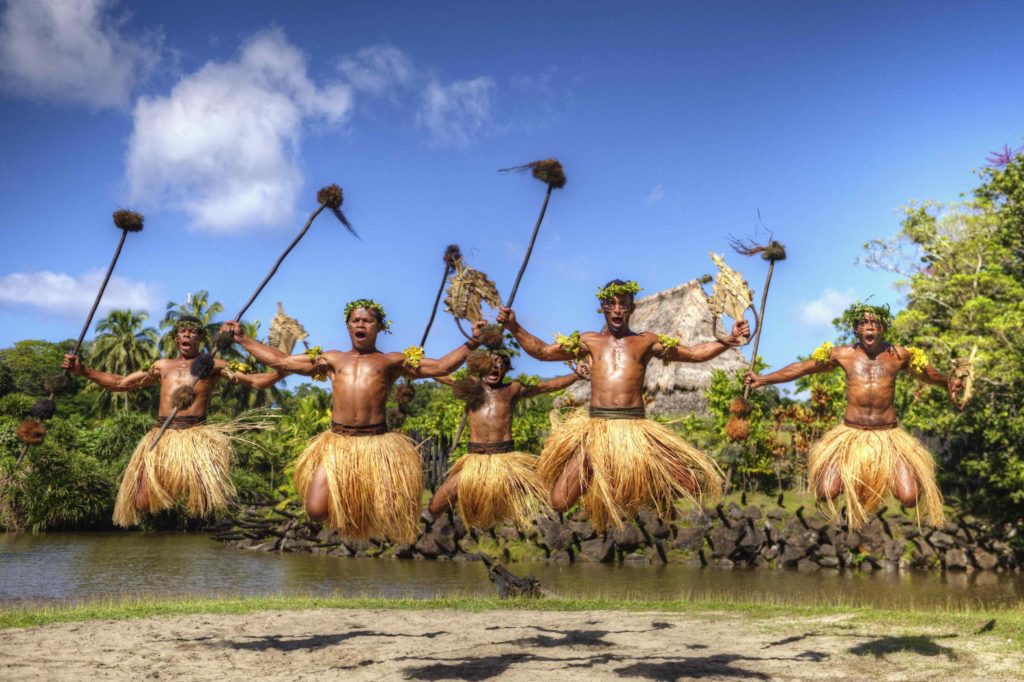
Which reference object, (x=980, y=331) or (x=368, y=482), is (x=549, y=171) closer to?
(x=368, y=482)

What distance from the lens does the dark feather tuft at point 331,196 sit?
18.4 feet

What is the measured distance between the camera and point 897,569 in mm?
17422

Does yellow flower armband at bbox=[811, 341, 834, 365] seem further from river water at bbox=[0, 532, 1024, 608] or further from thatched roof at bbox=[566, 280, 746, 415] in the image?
thatched roof at bbox=[566, 280, 746, 415]

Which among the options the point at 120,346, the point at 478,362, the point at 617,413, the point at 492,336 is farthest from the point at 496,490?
the point at 120,346

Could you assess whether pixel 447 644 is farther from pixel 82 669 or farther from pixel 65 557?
pixel 65 557

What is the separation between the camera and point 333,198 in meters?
5.61

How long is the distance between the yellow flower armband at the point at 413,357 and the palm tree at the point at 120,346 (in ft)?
71.2

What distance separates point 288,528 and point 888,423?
54.6ft

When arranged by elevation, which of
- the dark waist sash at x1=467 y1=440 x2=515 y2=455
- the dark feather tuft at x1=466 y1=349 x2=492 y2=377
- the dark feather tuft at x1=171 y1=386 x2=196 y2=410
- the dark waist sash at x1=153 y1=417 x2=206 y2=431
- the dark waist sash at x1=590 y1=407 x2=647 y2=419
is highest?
the dark feather tuft at x1=466 y1=349 x2=492 y2=377

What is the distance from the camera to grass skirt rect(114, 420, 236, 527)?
20.7 ft

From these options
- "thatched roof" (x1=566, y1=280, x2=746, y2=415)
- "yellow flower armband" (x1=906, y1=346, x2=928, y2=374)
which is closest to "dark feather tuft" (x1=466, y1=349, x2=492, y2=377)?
"yellow flower armband" (x1=906, y1=346, x2=928, y2=374)

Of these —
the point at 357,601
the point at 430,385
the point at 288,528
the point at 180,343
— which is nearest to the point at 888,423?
the point at 180,343

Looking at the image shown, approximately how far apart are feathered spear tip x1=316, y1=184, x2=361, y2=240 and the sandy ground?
13.5ft

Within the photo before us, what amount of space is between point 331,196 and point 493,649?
17.0ft
